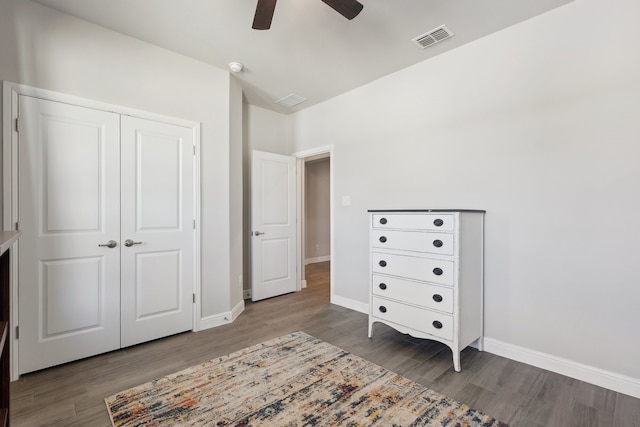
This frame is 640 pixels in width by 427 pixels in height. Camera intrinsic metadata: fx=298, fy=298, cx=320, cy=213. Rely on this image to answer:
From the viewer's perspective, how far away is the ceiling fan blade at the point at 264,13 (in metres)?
1.78

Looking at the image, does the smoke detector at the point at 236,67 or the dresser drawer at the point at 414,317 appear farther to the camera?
the smoke detector at the point at 236,67

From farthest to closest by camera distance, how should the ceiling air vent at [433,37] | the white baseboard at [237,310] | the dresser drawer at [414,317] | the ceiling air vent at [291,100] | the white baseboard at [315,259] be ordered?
1. the white baseboard at [315,259]
2. the ceiling air vent at [291,100]
3. the white baseboard at [237,310]
4. the ceiling air vent at [433,37]
5. the dresser drawer at [414,317]

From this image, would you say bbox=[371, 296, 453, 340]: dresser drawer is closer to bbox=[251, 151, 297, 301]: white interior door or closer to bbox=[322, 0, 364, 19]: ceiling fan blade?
bbox=[251, 151, 297, 301]: white interior door

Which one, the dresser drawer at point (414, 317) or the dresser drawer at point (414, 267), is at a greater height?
the dresser drawer at point (414, 267)

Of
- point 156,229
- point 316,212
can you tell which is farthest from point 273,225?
point 316,212

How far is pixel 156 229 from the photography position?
277 cm

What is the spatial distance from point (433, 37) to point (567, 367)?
277 cm

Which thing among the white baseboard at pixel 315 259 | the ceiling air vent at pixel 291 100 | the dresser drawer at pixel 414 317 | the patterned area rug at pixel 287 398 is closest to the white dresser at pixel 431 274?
the dresser drawer at pixel 414 317

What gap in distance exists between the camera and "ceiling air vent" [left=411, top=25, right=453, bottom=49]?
2.46 m

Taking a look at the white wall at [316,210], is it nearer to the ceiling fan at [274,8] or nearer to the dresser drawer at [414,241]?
the dresser drawer at [414,241]

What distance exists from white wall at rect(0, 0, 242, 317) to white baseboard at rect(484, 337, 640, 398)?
2606mm

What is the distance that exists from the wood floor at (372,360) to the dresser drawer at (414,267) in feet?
2.14

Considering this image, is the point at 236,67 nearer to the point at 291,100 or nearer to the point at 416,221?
the point at 291,100

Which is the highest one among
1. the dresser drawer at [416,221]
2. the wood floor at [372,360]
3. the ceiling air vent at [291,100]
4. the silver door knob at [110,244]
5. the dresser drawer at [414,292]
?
the ceiling air vent at [291,100]
